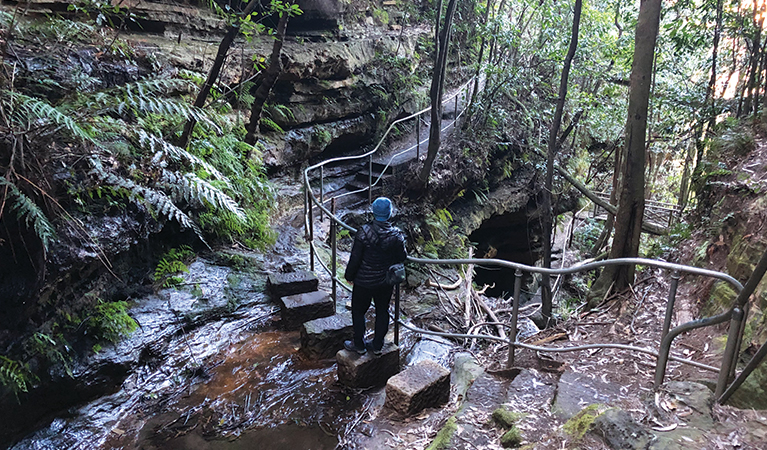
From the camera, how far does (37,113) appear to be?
123 inches

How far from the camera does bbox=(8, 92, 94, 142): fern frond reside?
314 cm

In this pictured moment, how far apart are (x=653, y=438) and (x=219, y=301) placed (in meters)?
4.19

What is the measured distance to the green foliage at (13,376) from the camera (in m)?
2.86

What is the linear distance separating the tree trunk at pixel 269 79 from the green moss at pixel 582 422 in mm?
6028

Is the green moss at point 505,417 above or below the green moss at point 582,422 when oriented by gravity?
below

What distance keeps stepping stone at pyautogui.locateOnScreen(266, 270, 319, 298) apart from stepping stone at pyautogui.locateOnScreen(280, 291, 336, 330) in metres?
0.20

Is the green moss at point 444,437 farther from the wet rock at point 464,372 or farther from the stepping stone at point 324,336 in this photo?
the stepping stone at point 324,336

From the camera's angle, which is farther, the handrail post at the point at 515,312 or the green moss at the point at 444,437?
the handrail post at the point at 515,312

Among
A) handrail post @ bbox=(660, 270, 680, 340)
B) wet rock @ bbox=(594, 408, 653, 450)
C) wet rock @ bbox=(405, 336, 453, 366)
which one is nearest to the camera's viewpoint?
wet rock @ bbox=(594, 408, 653, 450)

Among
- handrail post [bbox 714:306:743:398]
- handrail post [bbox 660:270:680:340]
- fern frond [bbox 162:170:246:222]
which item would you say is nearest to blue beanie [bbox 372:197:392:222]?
fern frond [bbox 162:170:246:222]

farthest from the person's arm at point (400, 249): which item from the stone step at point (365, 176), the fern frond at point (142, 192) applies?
the stone step at point (365, 176)

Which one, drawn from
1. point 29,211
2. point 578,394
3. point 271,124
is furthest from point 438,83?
point 29,211

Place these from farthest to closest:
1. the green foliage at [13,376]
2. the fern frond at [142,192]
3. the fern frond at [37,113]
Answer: the fern frond at [142,192] < the fern frond at [37,113] < the green foliage at [13,376]

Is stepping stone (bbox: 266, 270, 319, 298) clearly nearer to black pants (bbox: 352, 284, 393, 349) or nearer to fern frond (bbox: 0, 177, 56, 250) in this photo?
black pants (bbox: 352, 284, 393, 349)
